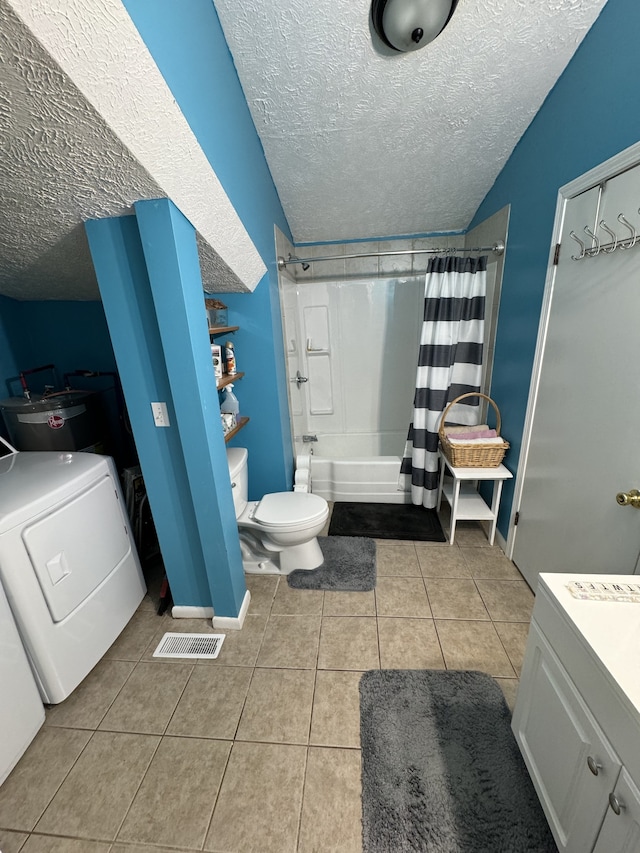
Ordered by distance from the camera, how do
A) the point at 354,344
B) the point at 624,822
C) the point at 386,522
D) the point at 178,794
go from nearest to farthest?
the point at 624,822
the point at 178,794
the point at 386,522
the point at 354,344

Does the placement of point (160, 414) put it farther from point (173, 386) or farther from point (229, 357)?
point (229, 357)

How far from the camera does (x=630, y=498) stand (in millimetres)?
1067

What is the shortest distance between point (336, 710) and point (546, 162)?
250 cm

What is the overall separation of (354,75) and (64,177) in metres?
1.18

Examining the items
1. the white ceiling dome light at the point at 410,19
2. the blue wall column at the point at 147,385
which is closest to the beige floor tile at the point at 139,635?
the blue wall column at the point at 147,385

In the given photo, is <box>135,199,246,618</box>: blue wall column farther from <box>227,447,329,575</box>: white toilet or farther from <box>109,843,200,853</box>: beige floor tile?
<box>109,843,200,853</box>: beige floor tile

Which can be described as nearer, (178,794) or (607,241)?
(178,794)

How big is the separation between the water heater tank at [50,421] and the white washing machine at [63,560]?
0.22 m

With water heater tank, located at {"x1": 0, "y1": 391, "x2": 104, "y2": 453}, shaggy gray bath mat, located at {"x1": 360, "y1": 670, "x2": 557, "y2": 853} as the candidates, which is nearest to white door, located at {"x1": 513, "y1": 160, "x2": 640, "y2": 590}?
shaggy gray bath mat, located at {"x1": 360, "y1": 670, "x2": 557, "y2": 853}

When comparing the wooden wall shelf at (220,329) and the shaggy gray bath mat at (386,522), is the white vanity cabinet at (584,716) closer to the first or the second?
the shaggy gray bath mat at (386,522)

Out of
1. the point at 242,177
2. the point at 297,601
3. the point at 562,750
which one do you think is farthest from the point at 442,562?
the point at 242,177

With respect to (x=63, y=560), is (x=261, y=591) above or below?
below

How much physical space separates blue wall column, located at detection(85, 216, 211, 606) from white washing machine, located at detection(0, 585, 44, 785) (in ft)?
1.71

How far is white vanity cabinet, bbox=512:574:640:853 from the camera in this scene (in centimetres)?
59
